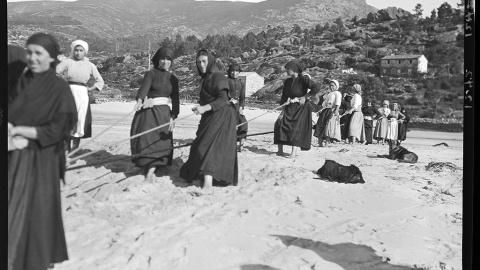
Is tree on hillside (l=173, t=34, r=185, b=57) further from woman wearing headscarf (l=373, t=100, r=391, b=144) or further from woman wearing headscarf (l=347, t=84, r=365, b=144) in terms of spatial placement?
woman wearing headscarf (l=373, t=100, r=391, b=144)

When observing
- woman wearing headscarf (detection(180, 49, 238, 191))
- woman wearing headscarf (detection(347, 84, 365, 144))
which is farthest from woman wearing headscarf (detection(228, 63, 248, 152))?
woman wearing headscarf (detection(347, 84, 365, 144))

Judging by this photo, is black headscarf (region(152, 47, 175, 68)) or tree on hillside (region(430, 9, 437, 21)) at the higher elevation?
tree on hillside (region(430, 9, 437, 21))

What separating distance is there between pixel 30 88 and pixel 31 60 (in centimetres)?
14

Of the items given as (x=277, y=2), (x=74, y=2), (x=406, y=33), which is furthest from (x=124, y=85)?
(x=406, y=33)

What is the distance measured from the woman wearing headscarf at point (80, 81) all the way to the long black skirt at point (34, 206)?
7.5 inches

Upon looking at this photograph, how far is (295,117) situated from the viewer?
20.1 ft

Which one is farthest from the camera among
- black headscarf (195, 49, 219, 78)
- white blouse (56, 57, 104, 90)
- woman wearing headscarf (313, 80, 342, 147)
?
woman wearing headscarf (313, 80, 342, 147)

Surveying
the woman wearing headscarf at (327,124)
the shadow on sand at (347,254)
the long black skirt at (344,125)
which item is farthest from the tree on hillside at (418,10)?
the long black skirt at (344,125)

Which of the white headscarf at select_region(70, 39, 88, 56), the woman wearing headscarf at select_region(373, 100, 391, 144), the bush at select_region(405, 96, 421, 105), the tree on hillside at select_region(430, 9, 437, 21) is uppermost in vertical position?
the tree on hillside at select_region(430, 9, 437, 21)

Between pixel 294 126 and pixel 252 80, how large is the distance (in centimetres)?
170

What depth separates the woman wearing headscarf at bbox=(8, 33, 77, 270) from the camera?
2.49m

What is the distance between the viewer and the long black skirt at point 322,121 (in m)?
6.76

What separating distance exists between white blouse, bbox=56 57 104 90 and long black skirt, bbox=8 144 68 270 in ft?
1.40

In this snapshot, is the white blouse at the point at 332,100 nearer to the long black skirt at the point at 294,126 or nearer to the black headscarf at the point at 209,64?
the long black skirt at the point at 294,126
